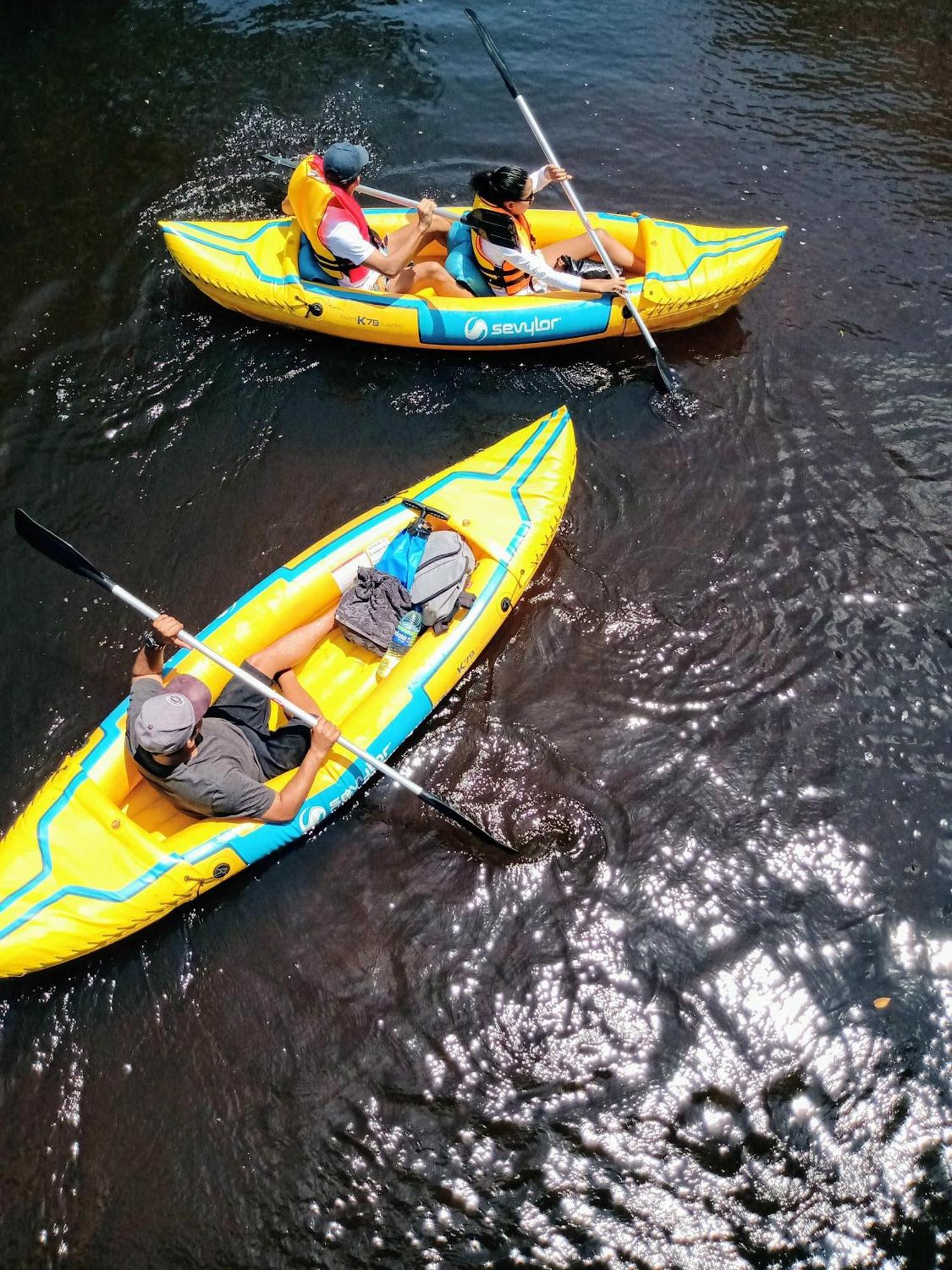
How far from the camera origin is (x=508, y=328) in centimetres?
670

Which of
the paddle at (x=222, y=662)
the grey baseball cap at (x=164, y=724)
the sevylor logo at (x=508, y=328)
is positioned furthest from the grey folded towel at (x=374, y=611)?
the sevylor logo at (x=508, y=328)

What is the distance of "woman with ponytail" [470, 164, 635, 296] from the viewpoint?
618 cm

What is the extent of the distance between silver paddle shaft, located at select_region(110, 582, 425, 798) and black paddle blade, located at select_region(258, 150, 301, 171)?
5060 millimetres

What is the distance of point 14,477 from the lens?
21.2 feet

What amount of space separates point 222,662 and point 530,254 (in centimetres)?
384

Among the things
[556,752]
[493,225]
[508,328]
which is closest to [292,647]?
[556,752]

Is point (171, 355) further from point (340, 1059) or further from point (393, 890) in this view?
point (340, 1059)

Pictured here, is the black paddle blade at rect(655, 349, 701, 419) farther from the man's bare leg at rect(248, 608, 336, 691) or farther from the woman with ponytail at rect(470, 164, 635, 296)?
the man's bare leg at rect(248, 608, 336, 691)

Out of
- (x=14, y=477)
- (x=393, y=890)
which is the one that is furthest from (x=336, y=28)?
(x=393, y=890)

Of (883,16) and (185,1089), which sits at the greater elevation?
(883,16)

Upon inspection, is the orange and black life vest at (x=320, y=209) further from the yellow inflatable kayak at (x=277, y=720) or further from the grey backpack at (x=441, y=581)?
the grey backpack at (x=441, y=581)

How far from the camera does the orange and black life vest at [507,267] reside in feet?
21.3

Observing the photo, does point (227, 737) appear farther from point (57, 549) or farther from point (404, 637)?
point (57, 549)

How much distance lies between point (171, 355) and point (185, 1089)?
523 centimetres
